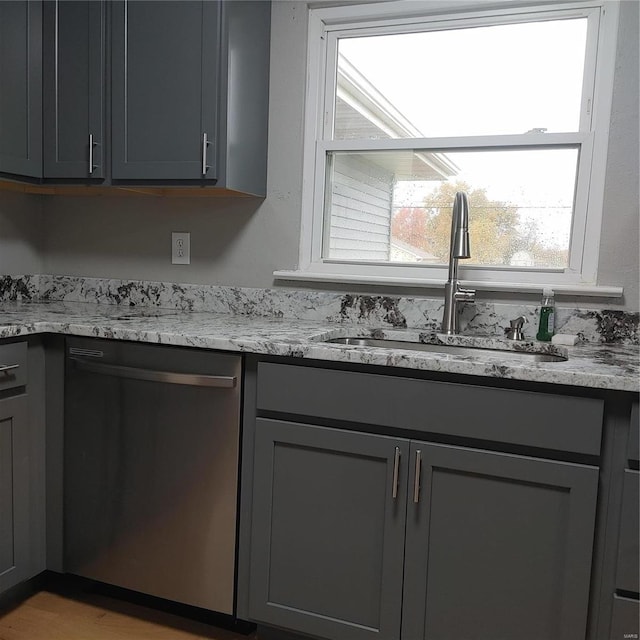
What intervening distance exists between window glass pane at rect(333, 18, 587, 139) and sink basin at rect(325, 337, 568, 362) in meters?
0.74

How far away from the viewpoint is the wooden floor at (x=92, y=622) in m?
1.86

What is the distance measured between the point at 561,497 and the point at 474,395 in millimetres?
301

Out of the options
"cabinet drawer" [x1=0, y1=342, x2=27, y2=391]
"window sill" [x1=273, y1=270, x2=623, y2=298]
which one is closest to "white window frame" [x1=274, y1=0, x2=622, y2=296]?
"window sill" [x1=273, y1=270, x2=623, y2=298]

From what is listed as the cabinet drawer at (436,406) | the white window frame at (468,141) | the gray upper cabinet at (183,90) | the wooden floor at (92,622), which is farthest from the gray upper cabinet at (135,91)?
the wooden floor at (92,622)

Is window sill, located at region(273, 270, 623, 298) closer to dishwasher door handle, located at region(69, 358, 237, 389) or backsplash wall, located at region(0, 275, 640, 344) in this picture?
backsplash wall, located at region(0, 275, 640, 344)

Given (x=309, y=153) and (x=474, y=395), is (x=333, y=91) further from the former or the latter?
(x=474, y=395)

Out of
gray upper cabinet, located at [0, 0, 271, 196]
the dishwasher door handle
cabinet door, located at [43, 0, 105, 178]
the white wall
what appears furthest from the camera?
cabinet door, located at [43, 0, 105, 178]

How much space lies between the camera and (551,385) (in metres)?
1.45

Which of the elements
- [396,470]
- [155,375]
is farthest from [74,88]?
[396,470]

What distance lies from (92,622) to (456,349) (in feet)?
4.60

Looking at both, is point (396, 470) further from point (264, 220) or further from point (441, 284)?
point (264, 220)

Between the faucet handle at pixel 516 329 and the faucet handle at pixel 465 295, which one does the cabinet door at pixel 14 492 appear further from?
the faucet handle at pixel 516 329

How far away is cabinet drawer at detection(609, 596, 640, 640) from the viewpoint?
4.67 feet

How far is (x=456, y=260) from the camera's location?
6.62 ft
